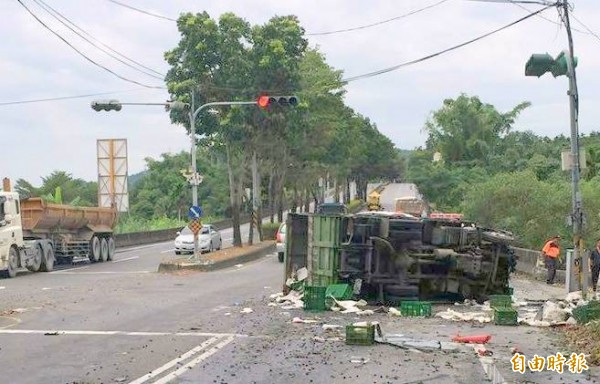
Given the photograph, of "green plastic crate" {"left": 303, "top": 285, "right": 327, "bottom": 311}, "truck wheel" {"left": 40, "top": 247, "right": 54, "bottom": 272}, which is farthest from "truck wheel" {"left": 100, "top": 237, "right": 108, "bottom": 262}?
"green plastic crate" {"left": 303, "top": 285, "right": 327, "bottom": 311}

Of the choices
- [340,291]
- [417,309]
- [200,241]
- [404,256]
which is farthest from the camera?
[200,241]

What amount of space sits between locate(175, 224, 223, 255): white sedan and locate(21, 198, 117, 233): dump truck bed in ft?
12.0

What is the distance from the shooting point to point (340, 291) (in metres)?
16.2

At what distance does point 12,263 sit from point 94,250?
282 inches

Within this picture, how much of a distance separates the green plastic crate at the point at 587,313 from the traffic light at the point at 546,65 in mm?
5906

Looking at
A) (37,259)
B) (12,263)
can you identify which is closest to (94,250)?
(37,259)

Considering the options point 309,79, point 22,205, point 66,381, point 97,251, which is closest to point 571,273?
point 66,381

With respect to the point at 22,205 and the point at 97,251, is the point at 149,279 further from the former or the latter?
the point at 97,251

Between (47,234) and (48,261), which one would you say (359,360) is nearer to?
(48,261)

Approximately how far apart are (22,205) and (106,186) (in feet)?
23.2

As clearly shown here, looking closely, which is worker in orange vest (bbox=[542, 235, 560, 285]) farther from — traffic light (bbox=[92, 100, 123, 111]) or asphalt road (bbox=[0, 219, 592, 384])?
traffic light (bbox=[92, 100, 123, 111])

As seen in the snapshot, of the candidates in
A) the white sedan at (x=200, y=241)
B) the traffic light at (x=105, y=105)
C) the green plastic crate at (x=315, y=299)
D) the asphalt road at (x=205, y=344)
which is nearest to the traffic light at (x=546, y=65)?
the asphalt road at (x=205, y=344)

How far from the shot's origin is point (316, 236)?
56.5ft

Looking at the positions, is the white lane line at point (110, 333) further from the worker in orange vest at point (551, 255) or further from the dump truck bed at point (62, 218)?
the dump truck bed at point (62, 218)
